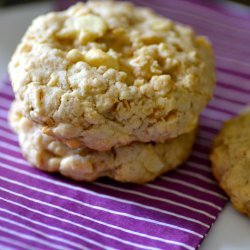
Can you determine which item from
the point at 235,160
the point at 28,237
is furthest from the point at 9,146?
the point at 235,160

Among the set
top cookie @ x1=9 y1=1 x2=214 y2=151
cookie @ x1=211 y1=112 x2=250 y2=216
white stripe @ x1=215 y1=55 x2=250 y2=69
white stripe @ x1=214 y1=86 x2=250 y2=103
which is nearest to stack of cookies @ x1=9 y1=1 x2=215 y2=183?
top cookie @ x1=9 y1=1 x2=214 y2=151

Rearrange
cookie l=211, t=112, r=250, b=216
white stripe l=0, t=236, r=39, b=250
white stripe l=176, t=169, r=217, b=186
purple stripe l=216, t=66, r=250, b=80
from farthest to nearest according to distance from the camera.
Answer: purple stripe l=216, t=66, r=250, b=80 → white stripe l=176, t=169, r=217, b=186 → cookie l=211, t=112, r=250, b=216 → white stripe l=0, t=236, r=39, b=250

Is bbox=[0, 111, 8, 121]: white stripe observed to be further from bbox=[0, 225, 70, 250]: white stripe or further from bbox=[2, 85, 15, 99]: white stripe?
bbox=[0, 225, 70, 250]: white stripe

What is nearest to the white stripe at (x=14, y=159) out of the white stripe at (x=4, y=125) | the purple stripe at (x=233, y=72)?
the white stripe at (x=4, y=125)

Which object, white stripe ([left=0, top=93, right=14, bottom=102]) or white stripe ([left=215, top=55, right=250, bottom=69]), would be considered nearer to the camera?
white stripe ([left=0, top=93, right=14, bottom=102])

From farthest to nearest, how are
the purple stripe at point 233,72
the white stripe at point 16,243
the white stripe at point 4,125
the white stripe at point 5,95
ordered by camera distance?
the purple stripe at point 233,72 → the white stripe at point 5,95 → the white stripe at point 4,125 → the white stripe at point 16,243

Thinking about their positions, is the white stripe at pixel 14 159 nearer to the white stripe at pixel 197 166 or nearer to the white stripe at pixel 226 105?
the white stripe at pixel 197 166

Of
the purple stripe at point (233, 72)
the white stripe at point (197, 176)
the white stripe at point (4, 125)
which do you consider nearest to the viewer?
the white stripe at point (197, 176)

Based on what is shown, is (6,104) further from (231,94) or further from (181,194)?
(231,94)

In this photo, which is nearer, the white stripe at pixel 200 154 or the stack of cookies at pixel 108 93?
the stack of cookies at pixel 108 93
